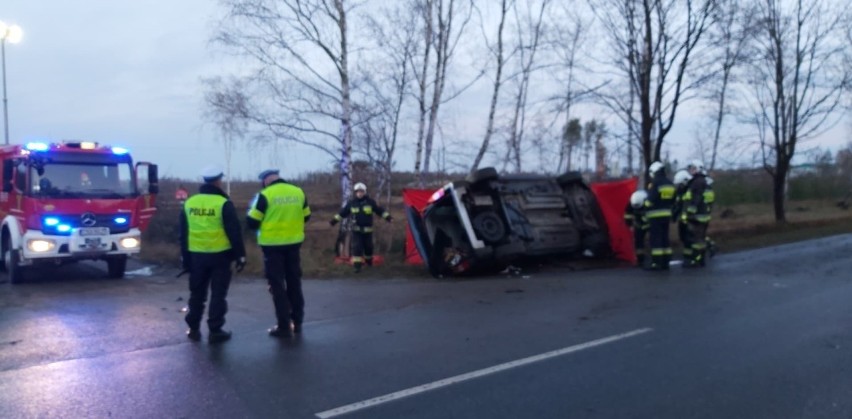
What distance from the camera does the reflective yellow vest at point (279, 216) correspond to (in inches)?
315

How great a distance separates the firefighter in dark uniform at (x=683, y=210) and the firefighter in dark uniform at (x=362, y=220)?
208 inches

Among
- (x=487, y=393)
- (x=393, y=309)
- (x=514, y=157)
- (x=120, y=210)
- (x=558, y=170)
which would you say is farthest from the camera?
(x=558, y=170)

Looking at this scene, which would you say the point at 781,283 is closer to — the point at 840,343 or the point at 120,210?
the point at 840,343

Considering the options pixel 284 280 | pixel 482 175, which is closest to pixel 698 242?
pixel 482 175

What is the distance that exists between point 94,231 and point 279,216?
669 centimetres

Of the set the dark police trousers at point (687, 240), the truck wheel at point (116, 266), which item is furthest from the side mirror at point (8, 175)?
the dark police trousers at point (687, 240)

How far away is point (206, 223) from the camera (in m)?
7.72

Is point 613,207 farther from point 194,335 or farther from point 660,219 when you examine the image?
point 194,335

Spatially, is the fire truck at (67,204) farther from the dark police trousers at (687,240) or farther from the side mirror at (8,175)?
the dark police trousers at (687,240)

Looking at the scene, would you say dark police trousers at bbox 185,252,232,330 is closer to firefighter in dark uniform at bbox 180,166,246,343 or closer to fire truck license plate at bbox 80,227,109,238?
firefighter in dark uniform at bbox 180,166,246,343

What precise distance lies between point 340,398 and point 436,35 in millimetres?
13589

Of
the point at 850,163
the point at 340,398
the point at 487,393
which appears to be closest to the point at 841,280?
the point at 487,393

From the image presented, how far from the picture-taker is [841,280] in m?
11.2

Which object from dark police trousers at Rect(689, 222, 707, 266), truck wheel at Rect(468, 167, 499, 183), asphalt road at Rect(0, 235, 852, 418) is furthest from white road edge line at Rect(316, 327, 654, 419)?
dark police trousers at Rect(689, 222, 707, 266)
